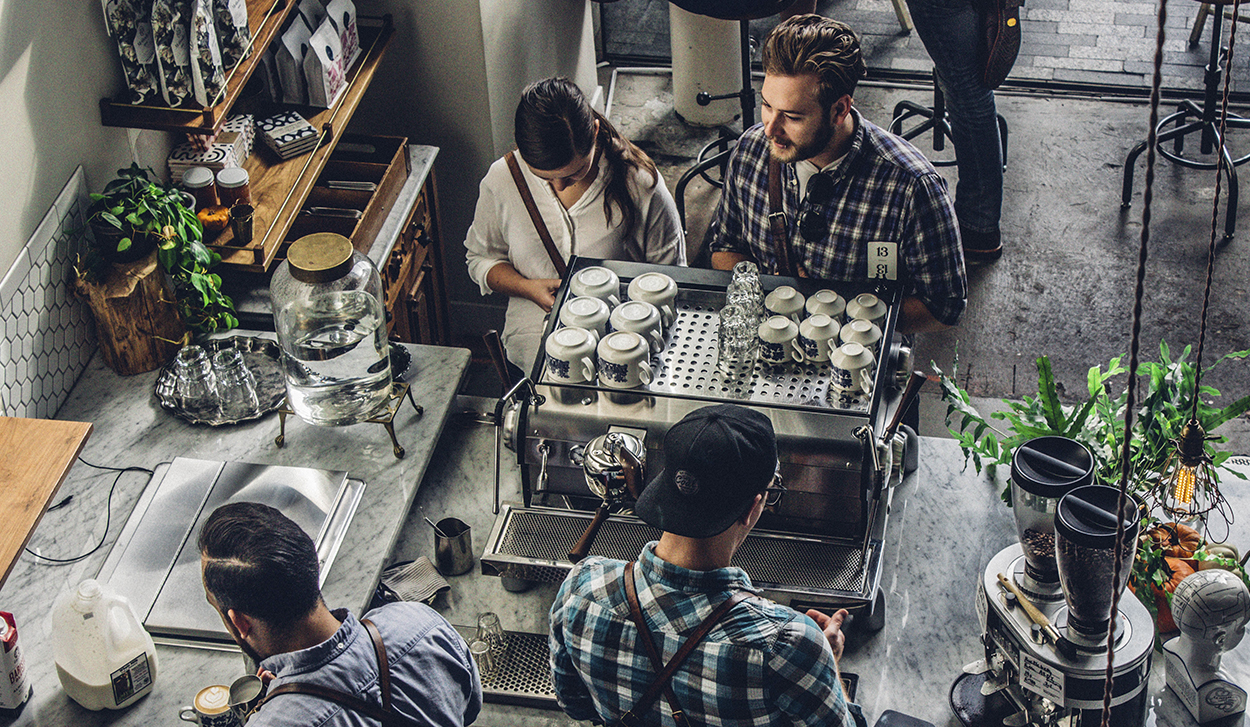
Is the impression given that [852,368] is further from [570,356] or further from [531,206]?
[531,206]

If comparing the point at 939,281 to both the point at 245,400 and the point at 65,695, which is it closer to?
the point at 245,400

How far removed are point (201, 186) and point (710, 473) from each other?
→ 200 centimetres

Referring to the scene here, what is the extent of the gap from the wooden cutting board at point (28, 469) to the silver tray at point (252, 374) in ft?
2.32

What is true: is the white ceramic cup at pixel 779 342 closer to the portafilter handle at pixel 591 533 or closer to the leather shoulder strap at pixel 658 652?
the portafilter handle at pixel 591 533

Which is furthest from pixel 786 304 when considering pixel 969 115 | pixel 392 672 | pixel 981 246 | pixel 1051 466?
pixel 981 246

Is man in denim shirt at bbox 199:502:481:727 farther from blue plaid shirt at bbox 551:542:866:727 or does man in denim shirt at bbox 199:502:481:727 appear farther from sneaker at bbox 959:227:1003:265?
sneaker at bbox 959:227:1003:265

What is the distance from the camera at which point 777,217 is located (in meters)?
3.22

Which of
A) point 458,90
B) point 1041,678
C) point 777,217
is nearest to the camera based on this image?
point 1041,678

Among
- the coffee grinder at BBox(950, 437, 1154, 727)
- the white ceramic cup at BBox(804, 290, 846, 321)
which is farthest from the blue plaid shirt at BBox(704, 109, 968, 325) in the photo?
the coffee grinder at BBox(950, 437, 1154, 727)

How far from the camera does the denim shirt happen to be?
205 centimetres

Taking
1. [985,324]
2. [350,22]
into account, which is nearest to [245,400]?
[350,22]

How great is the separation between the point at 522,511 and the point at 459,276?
2151 millimetres

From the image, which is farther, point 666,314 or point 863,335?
point 666,314

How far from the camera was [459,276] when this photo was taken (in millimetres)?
4773
